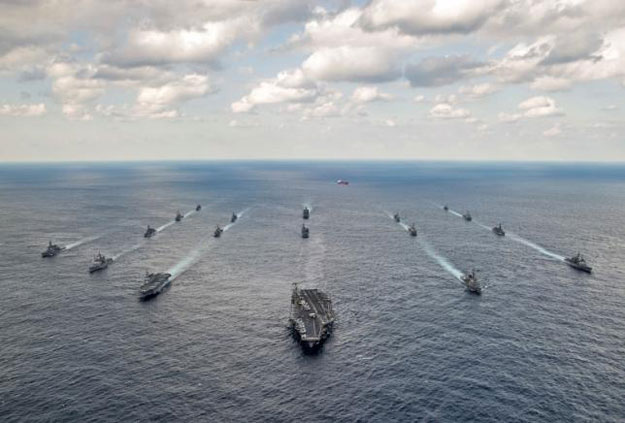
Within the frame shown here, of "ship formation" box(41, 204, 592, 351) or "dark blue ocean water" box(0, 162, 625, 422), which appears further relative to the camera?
"ship formation" box(41, 204, 592, 351)

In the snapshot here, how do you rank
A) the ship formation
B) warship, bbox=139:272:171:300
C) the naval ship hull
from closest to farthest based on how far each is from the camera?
the ship formation, warship, bbox=139:272:171:300, the naval ship hull

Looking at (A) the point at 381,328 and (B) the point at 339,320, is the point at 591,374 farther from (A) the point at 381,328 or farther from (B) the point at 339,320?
(B) the point at 339,320

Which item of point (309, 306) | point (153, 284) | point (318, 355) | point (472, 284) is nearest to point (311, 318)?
point (309, 306)

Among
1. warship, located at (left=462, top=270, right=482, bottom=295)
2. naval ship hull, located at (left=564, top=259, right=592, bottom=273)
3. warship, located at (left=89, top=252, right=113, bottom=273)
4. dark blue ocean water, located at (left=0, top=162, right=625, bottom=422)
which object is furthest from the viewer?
warship, located at (left=89, top=252, right=113, bottom=273)

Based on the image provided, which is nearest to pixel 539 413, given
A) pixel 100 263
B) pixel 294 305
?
pixel 294 305

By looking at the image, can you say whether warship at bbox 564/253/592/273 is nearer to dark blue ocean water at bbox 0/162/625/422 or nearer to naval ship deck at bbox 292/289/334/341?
dark blue ocean water at bbox 0/162/625/422

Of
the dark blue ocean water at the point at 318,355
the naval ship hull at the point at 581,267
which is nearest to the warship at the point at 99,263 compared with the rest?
the dark blue ocean water at the point at 318,355

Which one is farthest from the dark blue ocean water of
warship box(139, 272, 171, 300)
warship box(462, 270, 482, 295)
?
warship box(462, 270, 482, 295)
